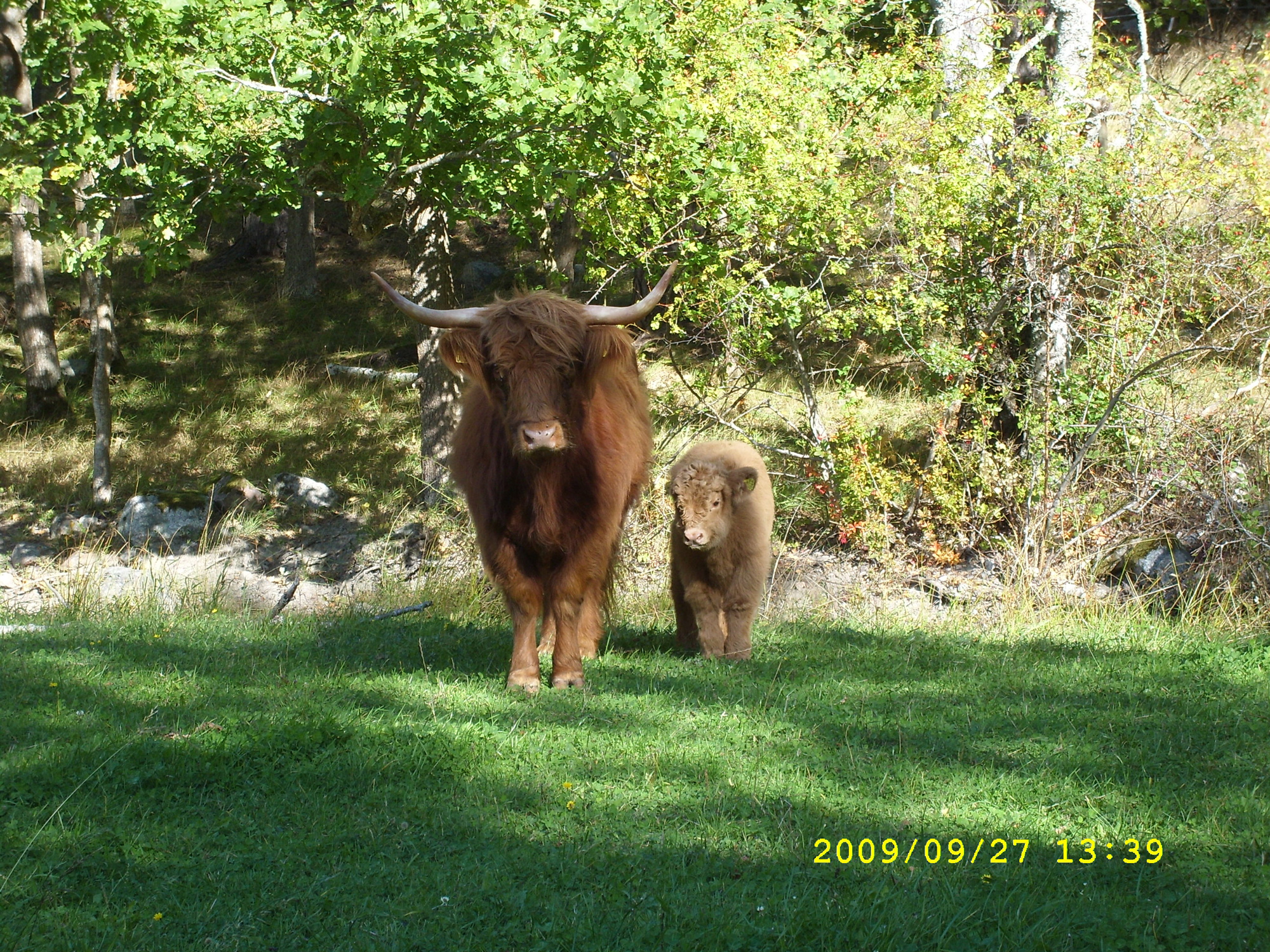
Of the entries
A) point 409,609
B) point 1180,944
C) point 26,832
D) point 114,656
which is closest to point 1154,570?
point 409,609

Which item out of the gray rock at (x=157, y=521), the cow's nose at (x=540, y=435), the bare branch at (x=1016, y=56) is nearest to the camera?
the cow's nose at (x=540, y=435)

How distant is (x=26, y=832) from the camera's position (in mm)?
4059

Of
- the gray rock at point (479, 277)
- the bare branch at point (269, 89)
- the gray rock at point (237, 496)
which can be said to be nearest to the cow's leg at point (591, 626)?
the bare branch at point (269, 89)

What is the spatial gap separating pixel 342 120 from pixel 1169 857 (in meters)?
9.91

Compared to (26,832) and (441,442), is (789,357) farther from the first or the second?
(26,832)

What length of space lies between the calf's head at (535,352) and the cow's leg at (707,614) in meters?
1.53

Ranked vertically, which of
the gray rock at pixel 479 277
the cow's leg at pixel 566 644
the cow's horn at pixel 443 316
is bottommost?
the cow's leg at pixel 566 644

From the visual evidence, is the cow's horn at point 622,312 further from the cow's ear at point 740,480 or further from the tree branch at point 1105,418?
the tree branch at point 1105,418

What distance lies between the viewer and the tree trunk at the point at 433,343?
48.2ft

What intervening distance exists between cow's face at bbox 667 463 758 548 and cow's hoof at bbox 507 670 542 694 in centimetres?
133

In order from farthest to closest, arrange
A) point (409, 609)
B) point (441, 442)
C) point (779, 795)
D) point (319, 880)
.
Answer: point (441, 442) → point (409, 609) → point (779, 795) → point (319, 880)

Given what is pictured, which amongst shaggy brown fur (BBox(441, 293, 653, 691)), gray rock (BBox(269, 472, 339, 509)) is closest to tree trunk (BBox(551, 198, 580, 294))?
gray rock (BBox(269, 472, 339, 509))

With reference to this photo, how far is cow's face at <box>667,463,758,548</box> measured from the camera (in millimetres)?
7136

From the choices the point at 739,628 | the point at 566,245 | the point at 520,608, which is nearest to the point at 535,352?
the point at 520,608
